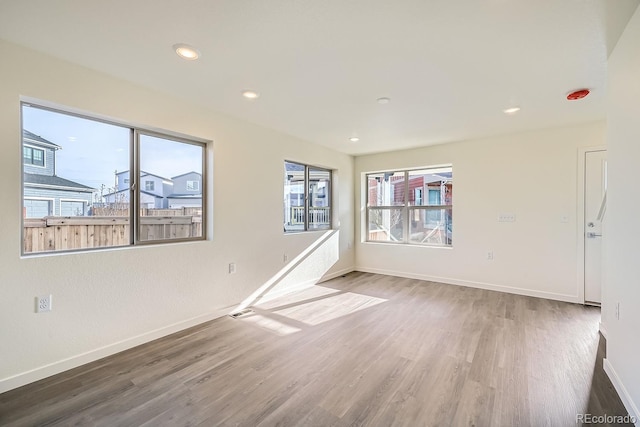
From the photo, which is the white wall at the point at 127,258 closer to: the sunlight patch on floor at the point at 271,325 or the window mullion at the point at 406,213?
the sunlight patch on floor at the point at 271,325

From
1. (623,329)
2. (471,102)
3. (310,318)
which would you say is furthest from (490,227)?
(310,318)

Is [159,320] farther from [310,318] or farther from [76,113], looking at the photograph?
[76,113]

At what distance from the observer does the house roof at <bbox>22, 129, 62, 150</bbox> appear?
2154 mm

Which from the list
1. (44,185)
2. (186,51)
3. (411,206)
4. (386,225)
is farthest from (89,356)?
(411,206)

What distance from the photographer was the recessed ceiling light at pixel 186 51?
199 cm

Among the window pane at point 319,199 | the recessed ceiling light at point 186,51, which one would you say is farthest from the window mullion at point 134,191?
the window pane at point 319,199

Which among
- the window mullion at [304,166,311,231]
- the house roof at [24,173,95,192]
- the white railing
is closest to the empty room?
the house roof at [24,173,95,192]

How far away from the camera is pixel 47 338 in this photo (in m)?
2.13

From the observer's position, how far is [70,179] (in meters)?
2.38

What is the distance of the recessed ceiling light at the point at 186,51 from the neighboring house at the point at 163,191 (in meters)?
1.28

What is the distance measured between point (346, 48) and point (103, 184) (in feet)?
7.81

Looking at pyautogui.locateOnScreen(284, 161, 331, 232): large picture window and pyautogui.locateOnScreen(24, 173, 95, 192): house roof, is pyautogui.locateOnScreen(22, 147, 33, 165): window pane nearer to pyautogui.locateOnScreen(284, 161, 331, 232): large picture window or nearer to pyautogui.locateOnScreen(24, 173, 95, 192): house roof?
pyautogui.locateOnScreen(24, 173, 95, 192): house roof

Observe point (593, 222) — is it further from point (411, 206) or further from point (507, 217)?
point (411, 206)

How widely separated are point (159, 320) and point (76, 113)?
1.97 m
